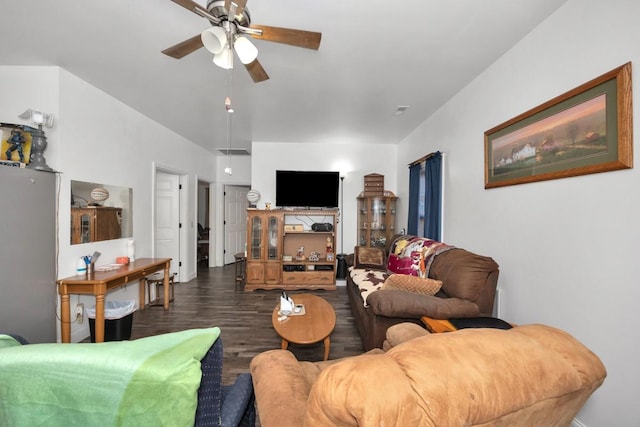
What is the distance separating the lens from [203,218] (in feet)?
24.6

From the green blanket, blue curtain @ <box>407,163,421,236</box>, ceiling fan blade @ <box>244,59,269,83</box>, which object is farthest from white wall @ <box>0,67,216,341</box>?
blue curtain @ <box>407,163,421,236</box>

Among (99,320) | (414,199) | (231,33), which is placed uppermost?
(231,33)

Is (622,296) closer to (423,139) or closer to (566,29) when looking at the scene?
(566,29)

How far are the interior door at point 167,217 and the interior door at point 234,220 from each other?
1455 millimetres

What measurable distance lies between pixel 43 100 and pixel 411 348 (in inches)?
143

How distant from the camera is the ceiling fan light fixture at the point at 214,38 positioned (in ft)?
4.55

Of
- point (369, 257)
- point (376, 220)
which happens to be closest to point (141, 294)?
point (369, 257)

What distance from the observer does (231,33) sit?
1.54m

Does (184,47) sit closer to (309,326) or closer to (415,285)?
(309,326)

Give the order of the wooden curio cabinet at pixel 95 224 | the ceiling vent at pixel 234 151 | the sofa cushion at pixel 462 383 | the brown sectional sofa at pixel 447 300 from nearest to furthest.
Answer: the sofa cushion at pixel 462 383
the brown sectional sofa at pixel 447 300
the wooden curio cabinet at pixel 95 224
the ceiling vent at pixel 234 151

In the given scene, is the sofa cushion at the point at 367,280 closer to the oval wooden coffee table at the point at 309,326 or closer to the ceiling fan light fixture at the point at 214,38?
the oval wooden coffee table at the point at 309,326

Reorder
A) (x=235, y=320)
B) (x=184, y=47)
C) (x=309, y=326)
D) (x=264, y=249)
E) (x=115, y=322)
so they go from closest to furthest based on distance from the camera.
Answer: (x=184, y=47), (x=309, y=326), (x=115, y=322), (x=235, y=320), (x=264, y=249)

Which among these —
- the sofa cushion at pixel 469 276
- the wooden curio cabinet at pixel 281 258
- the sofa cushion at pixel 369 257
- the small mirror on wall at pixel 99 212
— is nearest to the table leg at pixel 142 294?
the small mirror on wall at pixel 99 212

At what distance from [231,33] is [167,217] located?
4.02 m
